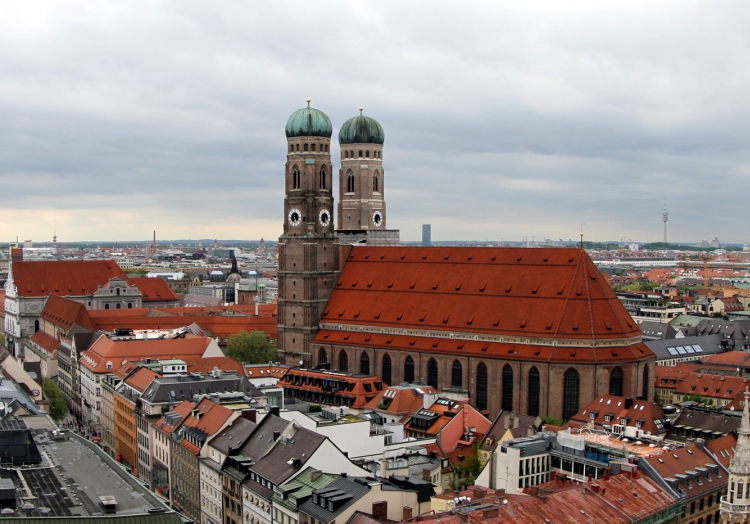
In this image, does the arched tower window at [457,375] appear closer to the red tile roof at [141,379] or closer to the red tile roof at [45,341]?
the red tile roof at [141,379]

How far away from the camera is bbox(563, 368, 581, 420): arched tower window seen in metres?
109

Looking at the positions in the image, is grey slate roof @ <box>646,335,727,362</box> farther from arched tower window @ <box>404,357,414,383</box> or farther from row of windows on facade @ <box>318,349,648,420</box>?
arched tower window @ <box>404,357,414,383</box>

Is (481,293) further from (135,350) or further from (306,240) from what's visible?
(135,350)

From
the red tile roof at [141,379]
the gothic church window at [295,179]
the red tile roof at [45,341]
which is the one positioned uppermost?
the gothic church window at [295,179]

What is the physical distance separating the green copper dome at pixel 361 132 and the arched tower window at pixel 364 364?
3863 cm

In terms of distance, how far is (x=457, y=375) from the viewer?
4653 inches

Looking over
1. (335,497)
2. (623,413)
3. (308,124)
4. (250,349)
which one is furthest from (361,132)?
(335,497)

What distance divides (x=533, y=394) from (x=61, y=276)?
112305 mm

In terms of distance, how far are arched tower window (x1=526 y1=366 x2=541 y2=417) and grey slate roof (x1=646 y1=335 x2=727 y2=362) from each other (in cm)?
4777

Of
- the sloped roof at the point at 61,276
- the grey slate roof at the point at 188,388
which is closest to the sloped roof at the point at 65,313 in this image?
the sloped roof at the point at 61,276

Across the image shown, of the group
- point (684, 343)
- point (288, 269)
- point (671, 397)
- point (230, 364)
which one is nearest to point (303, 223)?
point (288, 269)

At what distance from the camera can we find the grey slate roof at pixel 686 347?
155 metres

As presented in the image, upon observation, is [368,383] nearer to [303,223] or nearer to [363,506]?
[303,223]

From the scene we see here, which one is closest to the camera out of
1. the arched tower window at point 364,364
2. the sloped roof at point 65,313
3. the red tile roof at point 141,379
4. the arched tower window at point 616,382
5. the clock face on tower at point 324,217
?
the red tile roof at point 141,379
